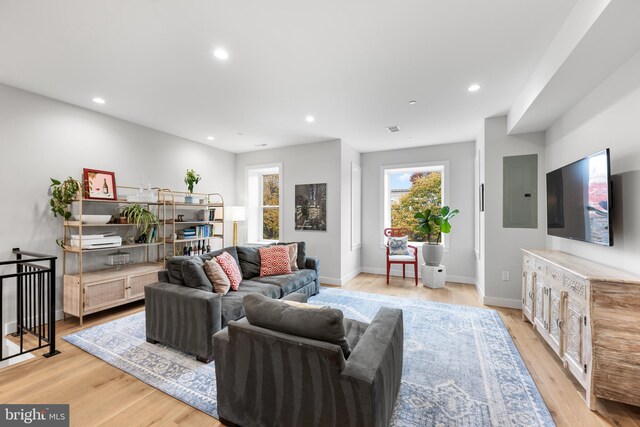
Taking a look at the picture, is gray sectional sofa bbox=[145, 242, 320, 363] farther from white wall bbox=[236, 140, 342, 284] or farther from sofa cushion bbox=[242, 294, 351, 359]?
white wall bbox=[236, 140, 342, 284]

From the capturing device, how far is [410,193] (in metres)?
5.76

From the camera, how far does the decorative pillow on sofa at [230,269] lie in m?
3.05

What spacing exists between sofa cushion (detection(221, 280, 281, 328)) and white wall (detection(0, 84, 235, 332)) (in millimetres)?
2381

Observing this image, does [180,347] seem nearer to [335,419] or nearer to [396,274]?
[335,419]

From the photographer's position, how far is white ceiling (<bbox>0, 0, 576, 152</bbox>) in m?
1.84

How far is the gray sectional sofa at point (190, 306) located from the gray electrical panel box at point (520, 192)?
10.8ft

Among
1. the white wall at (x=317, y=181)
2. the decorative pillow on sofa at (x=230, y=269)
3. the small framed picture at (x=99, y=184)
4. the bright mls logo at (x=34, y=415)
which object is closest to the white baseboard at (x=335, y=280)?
the white wall at (x=317, y=181)

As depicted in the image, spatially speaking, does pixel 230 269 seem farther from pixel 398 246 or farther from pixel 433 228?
pixel 433 228

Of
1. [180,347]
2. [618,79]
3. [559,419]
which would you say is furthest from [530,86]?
[180,347]

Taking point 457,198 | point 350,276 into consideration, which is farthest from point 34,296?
point 457,198

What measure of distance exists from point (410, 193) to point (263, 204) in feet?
10.8

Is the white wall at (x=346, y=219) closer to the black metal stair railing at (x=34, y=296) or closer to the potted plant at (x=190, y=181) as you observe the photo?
the potted plant at (x=190, y=181)

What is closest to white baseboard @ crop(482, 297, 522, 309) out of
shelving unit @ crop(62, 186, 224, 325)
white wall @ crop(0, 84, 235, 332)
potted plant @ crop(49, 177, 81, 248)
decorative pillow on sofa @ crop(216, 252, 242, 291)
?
decorative pillow on sofa @ crop(216, 252, 242, 291)

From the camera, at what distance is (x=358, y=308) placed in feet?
12.1
